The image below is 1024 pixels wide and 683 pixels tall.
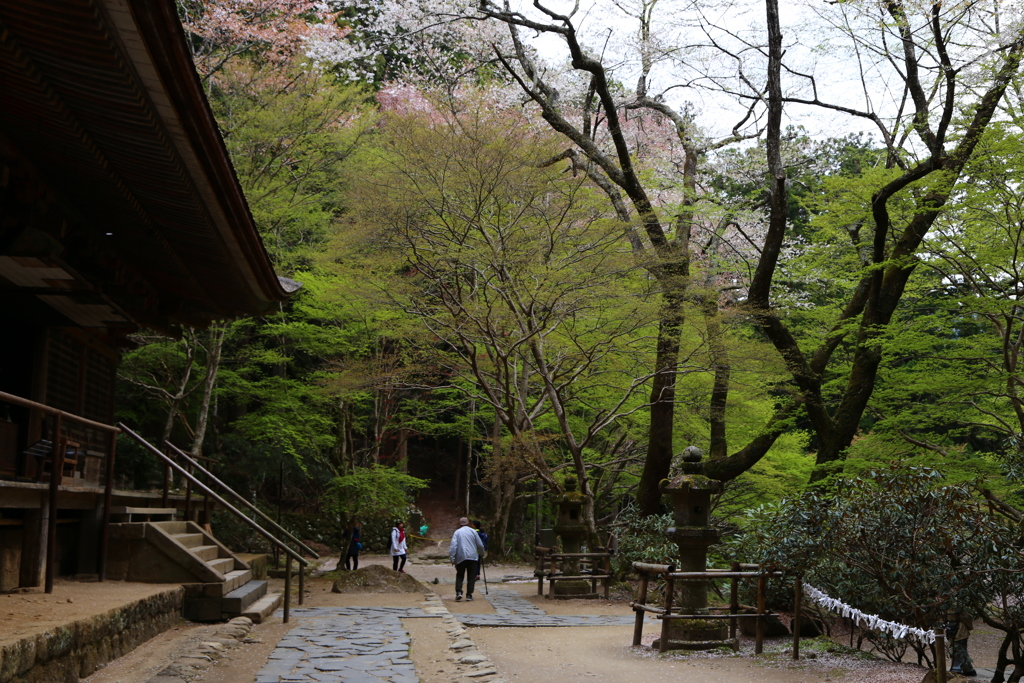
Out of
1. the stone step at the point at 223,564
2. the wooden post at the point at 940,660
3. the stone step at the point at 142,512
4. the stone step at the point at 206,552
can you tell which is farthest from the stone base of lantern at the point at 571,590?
the wooden post at the point at 940,660

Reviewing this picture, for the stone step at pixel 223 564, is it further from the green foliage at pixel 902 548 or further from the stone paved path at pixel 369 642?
the green foliage at pixel 902 548

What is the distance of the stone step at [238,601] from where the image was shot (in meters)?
8.77

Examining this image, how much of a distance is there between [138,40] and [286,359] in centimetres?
1648

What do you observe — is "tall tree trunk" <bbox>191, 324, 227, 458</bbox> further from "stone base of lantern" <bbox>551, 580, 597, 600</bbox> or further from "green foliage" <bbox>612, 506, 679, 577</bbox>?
"green foliage" <bbox>612, 506, 679, 577</bbox>

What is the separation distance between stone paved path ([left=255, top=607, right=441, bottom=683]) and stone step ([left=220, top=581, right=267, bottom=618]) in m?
0.61

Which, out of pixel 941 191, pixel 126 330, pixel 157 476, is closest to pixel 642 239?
pixel 941 191

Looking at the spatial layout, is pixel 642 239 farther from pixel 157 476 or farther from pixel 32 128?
pixel 32 128

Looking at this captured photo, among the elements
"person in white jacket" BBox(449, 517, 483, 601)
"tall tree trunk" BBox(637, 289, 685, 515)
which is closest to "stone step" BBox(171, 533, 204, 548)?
"person in white jacket" BBox(449, 517, 483, 601)

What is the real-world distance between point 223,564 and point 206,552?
0.83 ft

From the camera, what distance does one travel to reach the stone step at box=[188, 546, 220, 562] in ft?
31.5

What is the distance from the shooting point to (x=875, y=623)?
701cm

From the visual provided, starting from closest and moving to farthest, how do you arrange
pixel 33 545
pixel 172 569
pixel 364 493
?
1. pixel 33 545
2. pixel 172 569
3. pixel 364 493

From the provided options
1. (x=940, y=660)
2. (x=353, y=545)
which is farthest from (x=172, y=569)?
(x=353, y=545)

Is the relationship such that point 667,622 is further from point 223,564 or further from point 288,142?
point 288,142
